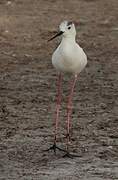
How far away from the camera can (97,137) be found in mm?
8320

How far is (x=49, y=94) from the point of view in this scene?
10320mm

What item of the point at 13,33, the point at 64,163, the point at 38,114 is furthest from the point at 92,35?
the point at 64,163

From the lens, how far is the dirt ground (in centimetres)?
739

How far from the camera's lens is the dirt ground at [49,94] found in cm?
739

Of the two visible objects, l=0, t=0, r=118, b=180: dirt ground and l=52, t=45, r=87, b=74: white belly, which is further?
l=52, t=45, r=87, b=74: white belly

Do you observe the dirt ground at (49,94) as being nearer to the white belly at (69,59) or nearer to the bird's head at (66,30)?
the white belly at (69,59)

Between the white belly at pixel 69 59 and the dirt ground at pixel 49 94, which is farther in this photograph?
the white belly at pixel 69 59

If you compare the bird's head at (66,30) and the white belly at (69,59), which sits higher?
the bird's head at (66,30)

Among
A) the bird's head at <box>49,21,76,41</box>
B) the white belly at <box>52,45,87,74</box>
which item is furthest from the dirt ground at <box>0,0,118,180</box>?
the bird's head at <box>49,21,76,41</box>

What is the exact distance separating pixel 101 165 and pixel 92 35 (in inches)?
285

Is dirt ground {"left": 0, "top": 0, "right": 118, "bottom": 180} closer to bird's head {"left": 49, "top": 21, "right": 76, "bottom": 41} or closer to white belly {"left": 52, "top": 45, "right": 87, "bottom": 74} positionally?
white belly {"left": 52, "top": 45, "right": 87, "bottom": 74}

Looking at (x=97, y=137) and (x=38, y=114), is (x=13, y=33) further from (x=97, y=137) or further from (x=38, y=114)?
(x=97, y=137)

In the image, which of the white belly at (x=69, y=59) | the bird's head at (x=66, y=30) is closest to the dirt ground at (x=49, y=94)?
the white belly at (x=69, y=59)

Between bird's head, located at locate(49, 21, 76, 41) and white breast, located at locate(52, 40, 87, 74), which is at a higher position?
bird's head, located at locate(49, 21, 76, 41)
